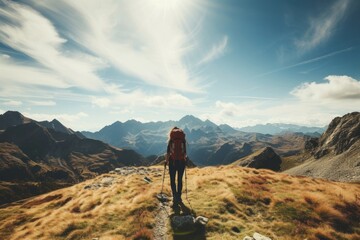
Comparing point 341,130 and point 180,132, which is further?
point 341,130

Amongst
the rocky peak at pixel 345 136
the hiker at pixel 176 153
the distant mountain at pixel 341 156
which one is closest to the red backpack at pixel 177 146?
the hiker at pixel 176 153

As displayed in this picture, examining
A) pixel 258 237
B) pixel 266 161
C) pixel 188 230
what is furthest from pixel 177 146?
pixel 266 161

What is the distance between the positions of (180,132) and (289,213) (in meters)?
8.49

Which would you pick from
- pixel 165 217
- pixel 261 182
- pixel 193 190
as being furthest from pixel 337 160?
pixel 165 217

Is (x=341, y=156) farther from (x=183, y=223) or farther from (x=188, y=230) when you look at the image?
(x=188, y=230)

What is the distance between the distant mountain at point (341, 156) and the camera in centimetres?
7518

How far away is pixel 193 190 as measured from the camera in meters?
20.3

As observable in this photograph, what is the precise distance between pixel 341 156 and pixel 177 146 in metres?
99.6

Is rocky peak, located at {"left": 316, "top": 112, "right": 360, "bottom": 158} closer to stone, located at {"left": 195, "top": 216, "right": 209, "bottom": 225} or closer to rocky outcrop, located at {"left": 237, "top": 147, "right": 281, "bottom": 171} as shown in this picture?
rocky outcrop, located at {"left": 237, "top": 147, "right": 281, "bottom": 171}

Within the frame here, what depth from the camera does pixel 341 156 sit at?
9144 centimetres

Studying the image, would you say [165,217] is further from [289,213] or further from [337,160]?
[337,160]

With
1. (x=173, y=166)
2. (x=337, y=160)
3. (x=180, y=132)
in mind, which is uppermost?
(x=180, y=132)

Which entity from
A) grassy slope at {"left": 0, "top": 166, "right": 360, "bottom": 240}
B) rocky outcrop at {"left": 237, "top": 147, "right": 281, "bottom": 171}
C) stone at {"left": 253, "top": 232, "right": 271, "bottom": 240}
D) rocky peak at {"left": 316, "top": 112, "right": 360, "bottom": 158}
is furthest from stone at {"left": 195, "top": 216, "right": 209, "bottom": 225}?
rocky outcrop at {"left": 237, "top": 147, "right": 281, "bottom": 171}

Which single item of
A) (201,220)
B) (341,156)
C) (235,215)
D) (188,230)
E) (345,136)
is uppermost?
(345,136)
